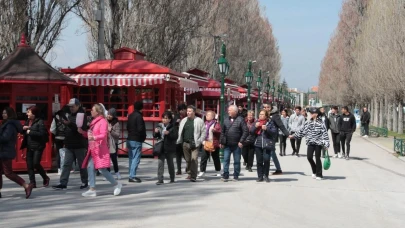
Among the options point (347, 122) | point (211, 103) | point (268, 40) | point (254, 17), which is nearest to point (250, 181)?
point (347, 122)

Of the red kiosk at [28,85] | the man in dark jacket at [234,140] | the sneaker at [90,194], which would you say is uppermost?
the red kiosk at [28,85]

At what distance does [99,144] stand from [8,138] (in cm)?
149

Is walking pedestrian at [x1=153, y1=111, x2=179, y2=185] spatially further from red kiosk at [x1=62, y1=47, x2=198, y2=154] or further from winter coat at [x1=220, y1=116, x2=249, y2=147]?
red kiosk at [x1=62, y1=47, x2=198, y2=154]

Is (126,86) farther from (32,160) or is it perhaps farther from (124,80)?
(32,160)

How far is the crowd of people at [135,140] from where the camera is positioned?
1093cm

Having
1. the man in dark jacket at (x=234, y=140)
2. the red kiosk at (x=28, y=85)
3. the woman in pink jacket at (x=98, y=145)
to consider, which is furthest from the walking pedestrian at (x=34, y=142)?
the man in dark jacket at (x=234, y=140)

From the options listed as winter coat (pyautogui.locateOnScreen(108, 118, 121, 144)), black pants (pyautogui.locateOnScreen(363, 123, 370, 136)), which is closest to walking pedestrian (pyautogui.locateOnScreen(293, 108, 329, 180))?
winter coat (pyautogui.locateOnScreen(108, 118, 121, 144))

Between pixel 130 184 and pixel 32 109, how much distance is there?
252cm

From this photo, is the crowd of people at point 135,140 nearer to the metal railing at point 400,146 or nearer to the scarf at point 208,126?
the scarf at point 208,126

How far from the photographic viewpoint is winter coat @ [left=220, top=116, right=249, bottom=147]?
13.8 meters

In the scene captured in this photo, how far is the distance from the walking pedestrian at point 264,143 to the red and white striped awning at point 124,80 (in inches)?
221

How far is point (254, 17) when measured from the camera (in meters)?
63.6

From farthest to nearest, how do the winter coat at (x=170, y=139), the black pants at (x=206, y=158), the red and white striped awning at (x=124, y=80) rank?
1. the red and white striped awning at (x=124, y=80)
2. the black pants at (x=206, y=158)
3. the winter coat at (x=170, y=139)

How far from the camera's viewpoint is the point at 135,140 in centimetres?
1317
